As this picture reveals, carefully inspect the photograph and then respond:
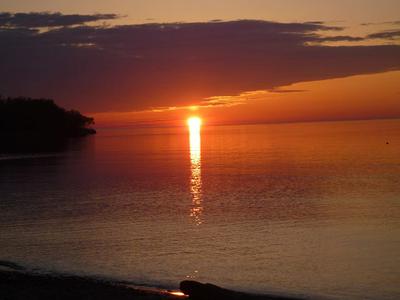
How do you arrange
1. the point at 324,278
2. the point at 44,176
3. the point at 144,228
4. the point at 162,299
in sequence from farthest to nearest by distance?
the point at 44,176, the point at 144,228, the point at 324,278, the point at 162,299

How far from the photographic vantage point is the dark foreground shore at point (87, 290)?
1548 cm

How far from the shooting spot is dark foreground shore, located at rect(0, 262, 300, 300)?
15477mm

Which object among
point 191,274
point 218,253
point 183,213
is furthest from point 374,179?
point 191,274

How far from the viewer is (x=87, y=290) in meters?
16.7

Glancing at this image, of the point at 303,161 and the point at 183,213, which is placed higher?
the point at 303,161

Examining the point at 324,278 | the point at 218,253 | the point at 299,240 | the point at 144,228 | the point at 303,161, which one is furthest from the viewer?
the point at 303,161

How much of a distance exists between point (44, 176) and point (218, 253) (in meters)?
41.9

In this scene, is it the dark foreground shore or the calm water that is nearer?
the dark foreground shore

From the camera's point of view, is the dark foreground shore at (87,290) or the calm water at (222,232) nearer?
the dark foreground shore at (87,290)

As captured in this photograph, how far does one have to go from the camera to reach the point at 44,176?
61.3 m

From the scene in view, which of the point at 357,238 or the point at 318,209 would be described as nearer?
the point at 357,238

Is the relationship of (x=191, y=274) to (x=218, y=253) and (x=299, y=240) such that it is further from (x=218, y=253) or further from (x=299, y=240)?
(x=299, y=240)

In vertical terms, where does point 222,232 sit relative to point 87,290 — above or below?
above

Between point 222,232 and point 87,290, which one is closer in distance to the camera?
point 87,290
